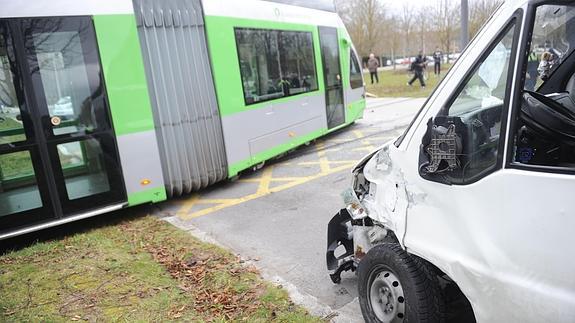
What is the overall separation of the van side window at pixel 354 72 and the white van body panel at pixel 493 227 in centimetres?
869

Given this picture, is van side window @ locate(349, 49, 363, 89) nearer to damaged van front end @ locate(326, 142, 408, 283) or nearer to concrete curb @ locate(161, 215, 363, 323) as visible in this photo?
concrete curb @ locate(161, 215, 363, 323)

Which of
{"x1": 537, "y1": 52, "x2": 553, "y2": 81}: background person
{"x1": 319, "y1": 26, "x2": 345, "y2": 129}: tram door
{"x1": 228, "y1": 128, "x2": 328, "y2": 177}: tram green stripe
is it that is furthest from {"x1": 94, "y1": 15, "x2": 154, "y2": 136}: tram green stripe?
{"x1": 319, "y1": 26, "x2": 345, "y2": 129}: tram door

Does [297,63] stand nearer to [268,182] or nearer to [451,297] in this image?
[268,182]

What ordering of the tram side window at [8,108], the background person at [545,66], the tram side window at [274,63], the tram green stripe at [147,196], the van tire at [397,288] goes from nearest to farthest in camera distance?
→ the van tire at [397,288]
the background person at [545,66]
the tram side window at [8,108]
the tram green stripe at [147,196]
the tram side window at [274,63]

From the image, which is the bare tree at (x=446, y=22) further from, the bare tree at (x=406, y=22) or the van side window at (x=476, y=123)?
the van side window at (x=476, y=123)

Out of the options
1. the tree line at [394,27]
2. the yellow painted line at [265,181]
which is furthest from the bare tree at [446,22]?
the yellow painted line at [265,181]

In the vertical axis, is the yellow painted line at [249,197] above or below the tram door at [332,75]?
below

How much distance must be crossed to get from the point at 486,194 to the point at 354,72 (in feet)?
31.4

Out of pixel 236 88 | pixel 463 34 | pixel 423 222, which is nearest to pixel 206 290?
pixel 423 222

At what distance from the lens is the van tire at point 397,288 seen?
2482mm

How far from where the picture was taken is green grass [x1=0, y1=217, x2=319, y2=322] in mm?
3408

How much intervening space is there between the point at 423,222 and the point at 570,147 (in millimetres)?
806

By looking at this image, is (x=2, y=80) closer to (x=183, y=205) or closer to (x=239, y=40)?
(x=183, y=205)

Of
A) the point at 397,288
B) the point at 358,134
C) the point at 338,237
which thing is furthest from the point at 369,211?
the point at 358,134
